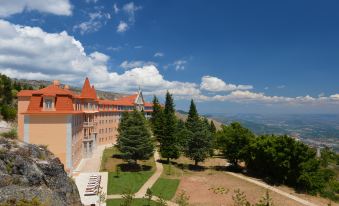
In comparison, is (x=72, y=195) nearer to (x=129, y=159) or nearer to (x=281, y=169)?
(x=129, y=159)

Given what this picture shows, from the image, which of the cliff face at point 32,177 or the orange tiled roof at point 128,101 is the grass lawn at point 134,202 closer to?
the cliff face at point 32,177

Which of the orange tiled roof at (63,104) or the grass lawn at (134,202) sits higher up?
the orange tiled roof at (63,104)

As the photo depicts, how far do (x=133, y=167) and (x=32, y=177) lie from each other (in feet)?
98.6

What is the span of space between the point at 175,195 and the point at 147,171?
12047 mm

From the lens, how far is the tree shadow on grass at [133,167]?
4731cm

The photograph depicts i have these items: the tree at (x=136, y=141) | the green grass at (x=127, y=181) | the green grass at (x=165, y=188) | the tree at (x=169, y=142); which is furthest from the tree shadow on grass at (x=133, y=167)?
the green grass at (x=165, y=188)

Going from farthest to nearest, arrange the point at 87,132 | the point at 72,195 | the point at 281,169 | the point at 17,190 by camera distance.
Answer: the point at 87,132 → the point at 281,169 → the point at 72,195 → the point at 17,190

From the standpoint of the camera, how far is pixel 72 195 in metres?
22.3

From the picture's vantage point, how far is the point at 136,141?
46500mm

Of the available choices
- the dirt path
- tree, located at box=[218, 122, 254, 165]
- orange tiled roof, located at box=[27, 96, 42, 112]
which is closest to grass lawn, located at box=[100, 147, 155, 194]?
the dirt path

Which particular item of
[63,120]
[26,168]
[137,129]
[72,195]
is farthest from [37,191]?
[137,129]

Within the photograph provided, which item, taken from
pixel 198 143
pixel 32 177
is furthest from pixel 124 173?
pixel 32 177

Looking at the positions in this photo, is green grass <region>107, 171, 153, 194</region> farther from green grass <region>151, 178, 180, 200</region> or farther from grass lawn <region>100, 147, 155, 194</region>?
green grass <region>151, 178, 180, 200</region>

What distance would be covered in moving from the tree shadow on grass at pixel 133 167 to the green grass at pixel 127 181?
201cm
